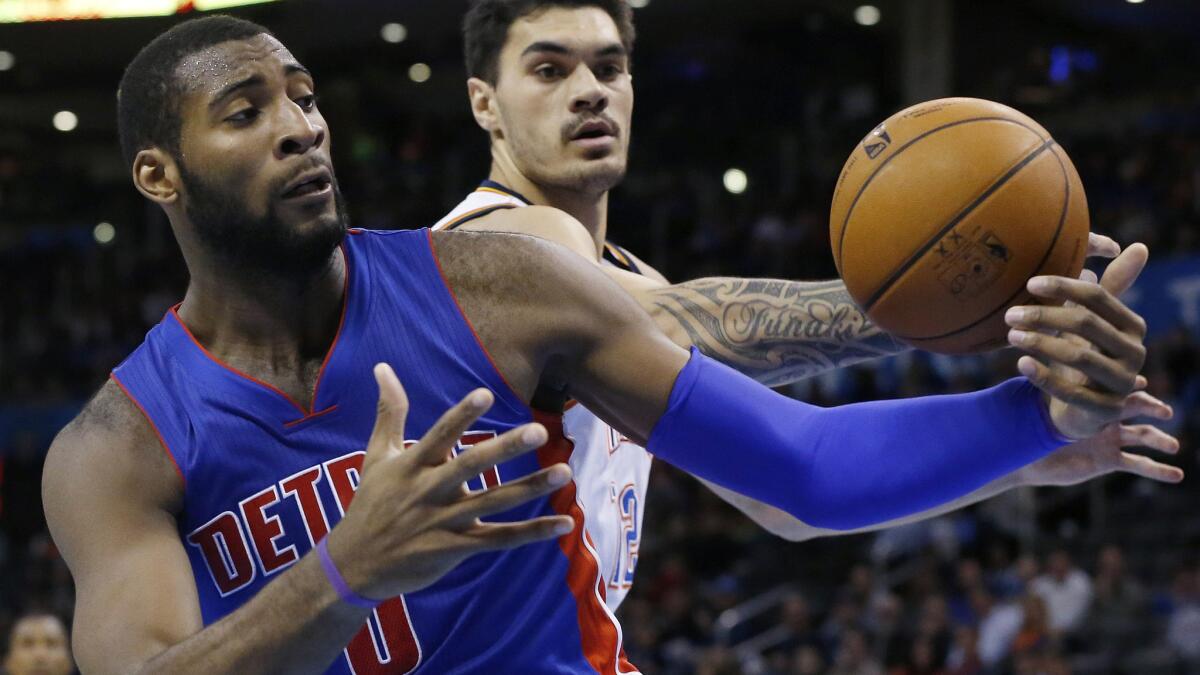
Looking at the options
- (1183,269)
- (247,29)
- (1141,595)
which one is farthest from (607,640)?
(1183,269)

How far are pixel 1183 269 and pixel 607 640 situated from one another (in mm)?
11335

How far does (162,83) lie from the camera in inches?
117

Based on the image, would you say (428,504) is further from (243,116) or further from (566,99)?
(566,99)

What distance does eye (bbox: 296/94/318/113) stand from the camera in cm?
297

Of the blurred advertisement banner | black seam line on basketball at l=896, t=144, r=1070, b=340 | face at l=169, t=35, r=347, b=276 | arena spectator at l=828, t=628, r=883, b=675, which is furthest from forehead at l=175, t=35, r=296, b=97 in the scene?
the blurred advertisement banner

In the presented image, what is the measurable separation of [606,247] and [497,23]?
0.74 m

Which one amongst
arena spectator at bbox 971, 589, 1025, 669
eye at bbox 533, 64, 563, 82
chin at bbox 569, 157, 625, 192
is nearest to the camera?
chin at bbox 569, 157, 625, 192

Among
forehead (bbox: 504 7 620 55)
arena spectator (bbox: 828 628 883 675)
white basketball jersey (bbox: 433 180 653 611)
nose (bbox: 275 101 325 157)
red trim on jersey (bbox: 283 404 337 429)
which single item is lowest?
arena spectator (bbox: 828 628 883 675)

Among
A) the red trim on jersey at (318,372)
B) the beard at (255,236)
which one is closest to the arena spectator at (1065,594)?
the red trim on jersey at (318,372)

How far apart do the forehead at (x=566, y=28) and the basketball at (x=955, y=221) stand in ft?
4.46

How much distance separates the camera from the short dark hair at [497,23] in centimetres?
445

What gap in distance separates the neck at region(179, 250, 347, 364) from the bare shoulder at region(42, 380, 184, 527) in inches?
9.3

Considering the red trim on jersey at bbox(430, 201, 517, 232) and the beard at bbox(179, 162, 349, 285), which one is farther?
the red trim on jersey at bbox(430, 201, 517, 232)

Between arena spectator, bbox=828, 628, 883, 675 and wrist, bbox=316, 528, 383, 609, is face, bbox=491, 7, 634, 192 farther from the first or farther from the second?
arena spectator, bbox=828, 628, 883, 675
